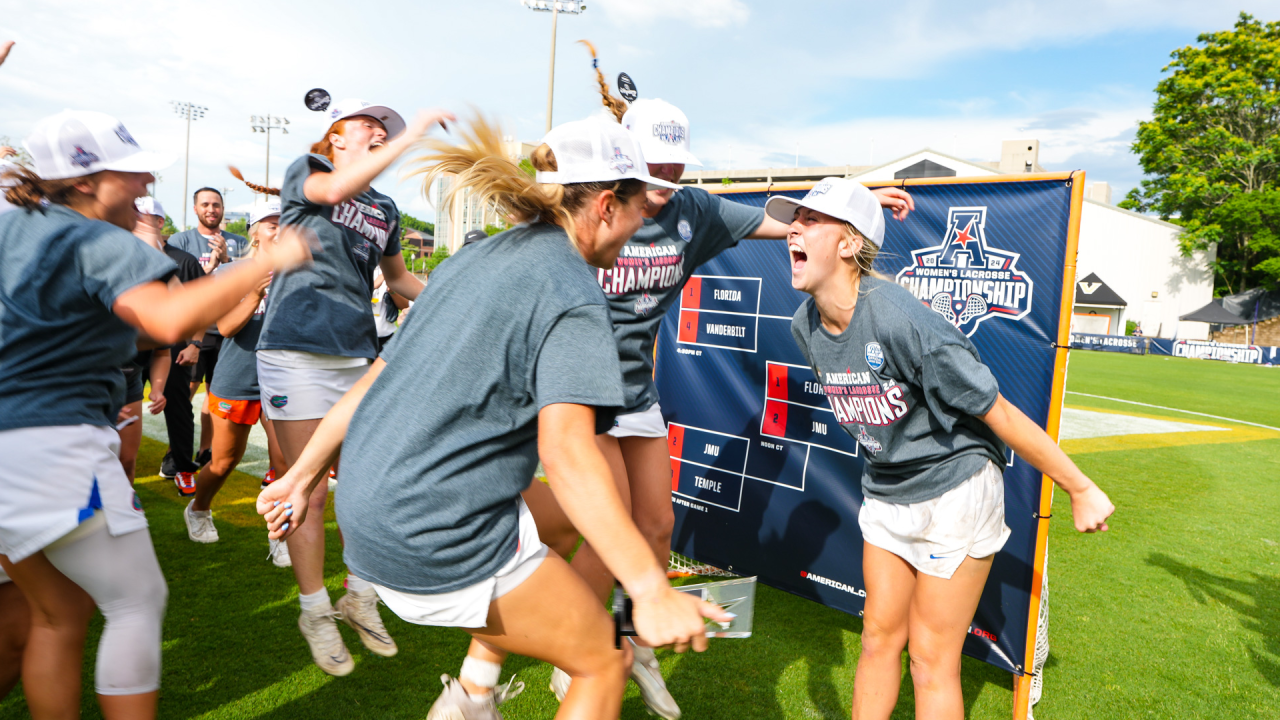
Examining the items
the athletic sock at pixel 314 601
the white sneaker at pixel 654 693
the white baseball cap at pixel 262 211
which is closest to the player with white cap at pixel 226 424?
the white baseball cap at pixel 262 211

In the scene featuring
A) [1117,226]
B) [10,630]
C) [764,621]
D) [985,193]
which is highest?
[1117,226]

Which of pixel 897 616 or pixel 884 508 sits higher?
pixel 884 508

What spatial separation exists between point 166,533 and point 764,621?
3.89 m

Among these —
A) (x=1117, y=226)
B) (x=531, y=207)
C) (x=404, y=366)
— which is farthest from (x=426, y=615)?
(x=1117, y=226)

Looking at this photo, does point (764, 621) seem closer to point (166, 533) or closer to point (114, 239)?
point (114, 239)

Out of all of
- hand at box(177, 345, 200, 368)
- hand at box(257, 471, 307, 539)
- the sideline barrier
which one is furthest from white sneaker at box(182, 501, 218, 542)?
the sideline barrier

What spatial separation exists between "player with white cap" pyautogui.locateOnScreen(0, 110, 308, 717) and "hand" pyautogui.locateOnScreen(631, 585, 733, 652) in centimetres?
119

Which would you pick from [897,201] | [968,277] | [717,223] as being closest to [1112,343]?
[968,277]

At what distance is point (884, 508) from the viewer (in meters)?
2.71

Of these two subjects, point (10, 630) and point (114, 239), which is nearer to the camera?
point (114, 239)

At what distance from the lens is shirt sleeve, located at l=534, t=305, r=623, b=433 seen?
4.97ft

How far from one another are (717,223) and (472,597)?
231cm

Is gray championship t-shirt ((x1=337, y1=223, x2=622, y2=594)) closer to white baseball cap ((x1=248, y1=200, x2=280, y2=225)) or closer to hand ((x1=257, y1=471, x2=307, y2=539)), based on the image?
hand ((x1=257, y1=471, x2=307, y2=539))

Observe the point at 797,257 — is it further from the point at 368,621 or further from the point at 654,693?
the point at 368,621
